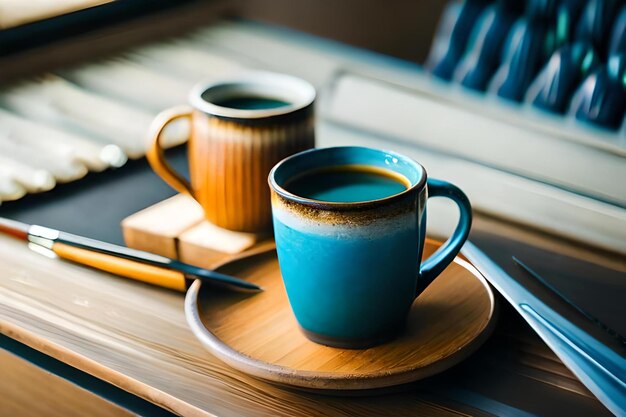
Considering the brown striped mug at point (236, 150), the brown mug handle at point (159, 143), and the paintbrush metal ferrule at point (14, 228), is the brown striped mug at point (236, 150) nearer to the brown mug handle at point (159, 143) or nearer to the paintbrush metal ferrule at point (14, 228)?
the brown mug handle at point (159, 143)

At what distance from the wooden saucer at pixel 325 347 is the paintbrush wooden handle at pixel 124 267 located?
0.08ft

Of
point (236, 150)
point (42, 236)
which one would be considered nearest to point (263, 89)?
point (236, 150)

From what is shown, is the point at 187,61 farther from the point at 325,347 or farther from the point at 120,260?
the point at 325,347

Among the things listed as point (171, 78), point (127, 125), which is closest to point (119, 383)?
point (127, 125)

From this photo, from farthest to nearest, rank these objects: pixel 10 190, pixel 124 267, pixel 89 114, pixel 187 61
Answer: pixel 187 61 < pixel 89 114 < pixel 10 190 < pixel 124 267

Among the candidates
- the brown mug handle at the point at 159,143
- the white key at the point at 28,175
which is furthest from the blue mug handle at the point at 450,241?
the white key at the point at 28,175

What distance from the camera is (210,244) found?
1.87 feet

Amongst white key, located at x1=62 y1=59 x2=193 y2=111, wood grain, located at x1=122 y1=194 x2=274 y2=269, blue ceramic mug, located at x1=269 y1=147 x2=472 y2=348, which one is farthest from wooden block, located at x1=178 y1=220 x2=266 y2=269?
white key, located at x1=62 y1=59 x2=193 y2=111

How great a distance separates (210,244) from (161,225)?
0.16ft

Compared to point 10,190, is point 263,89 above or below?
above

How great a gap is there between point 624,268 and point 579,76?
0.52 metres

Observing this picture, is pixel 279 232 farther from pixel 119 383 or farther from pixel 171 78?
pixel 171 78

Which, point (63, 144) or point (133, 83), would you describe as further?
point (133, 83)

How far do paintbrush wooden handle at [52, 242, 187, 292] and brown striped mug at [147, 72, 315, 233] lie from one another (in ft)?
0.25
